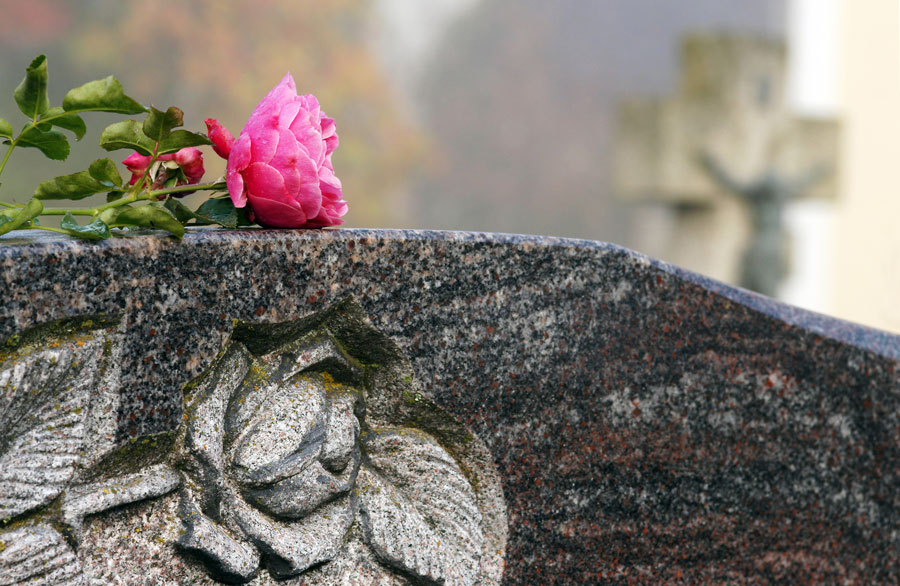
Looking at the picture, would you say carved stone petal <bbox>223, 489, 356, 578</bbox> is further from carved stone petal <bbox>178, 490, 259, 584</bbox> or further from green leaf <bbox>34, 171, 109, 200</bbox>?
green leaf <bbox>34, 171, 109, 200</bbox>

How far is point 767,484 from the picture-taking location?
6.01ft

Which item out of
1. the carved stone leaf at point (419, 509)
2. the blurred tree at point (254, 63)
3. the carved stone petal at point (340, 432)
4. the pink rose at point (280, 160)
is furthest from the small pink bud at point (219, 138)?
the blurred tree at point (254, 63)

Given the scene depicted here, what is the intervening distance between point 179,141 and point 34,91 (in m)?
0.22

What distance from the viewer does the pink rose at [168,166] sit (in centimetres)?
142

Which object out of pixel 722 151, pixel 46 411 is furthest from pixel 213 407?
pixel 722 151

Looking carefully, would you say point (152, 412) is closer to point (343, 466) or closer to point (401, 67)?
point (343, 466)

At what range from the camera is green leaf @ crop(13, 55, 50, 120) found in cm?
125

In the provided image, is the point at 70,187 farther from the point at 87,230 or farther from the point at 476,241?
the point at 476,241

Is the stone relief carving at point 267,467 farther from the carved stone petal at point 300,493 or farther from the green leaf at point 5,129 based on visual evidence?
the green leaf at point 5,129

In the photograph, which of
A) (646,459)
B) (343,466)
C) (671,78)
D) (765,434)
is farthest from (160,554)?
(671,78)

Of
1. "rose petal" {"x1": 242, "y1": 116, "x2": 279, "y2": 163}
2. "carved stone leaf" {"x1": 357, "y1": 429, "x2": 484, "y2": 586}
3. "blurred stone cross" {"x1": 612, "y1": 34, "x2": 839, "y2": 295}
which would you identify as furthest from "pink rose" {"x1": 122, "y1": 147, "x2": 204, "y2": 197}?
"blurred stone cross" {"x1": 612, "y1": 34, "x2": 839, "y2": 295}

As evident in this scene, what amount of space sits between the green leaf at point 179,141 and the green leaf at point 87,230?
0.16 meters

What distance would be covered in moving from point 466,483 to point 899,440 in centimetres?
107

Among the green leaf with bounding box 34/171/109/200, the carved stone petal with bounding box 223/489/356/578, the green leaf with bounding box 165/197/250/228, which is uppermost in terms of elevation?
the green leaf with bounding box 34/171/109/200
